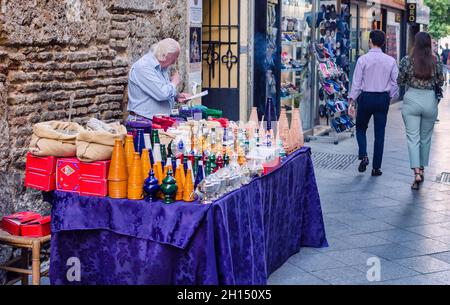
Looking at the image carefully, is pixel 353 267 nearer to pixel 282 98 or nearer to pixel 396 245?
pixel 396 245

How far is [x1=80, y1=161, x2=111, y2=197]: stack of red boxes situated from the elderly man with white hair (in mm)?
1815

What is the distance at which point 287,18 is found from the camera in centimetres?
1284

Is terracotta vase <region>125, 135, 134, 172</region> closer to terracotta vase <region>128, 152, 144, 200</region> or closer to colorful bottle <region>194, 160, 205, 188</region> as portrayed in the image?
terracotta vase <region>128, 152, 144, 200</region>

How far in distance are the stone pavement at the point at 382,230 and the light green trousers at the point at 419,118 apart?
419 millimetres

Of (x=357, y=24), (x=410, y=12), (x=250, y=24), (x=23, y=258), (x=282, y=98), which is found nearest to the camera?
(x=23, y=258)

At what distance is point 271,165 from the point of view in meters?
5.38

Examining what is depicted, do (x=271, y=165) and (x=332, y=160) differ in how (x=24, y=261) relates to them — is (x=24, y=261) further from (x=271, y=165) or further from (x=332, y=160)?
(x=332, y=160)

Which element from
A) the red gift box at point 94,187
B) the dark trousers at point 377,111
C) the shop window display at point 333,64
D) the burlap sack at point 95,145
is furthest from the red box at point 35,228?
the shop window display at point 333,64

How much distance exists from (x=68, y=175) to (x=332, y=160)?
6.94m

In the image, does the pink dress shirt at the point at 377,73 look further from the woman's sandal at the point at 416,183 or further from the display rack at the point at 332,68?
the display rack at the point at 332,68

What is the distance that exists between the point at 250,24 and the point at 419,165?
328 cm

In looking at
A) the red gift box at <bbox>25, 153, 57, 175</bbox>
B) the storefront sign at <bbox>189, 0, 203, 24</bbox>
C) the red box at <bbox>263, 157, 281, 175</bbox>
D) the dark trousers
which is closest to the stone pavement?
the dark trousers

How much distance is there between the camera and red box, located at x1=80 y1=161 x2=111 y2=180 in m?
4.59
